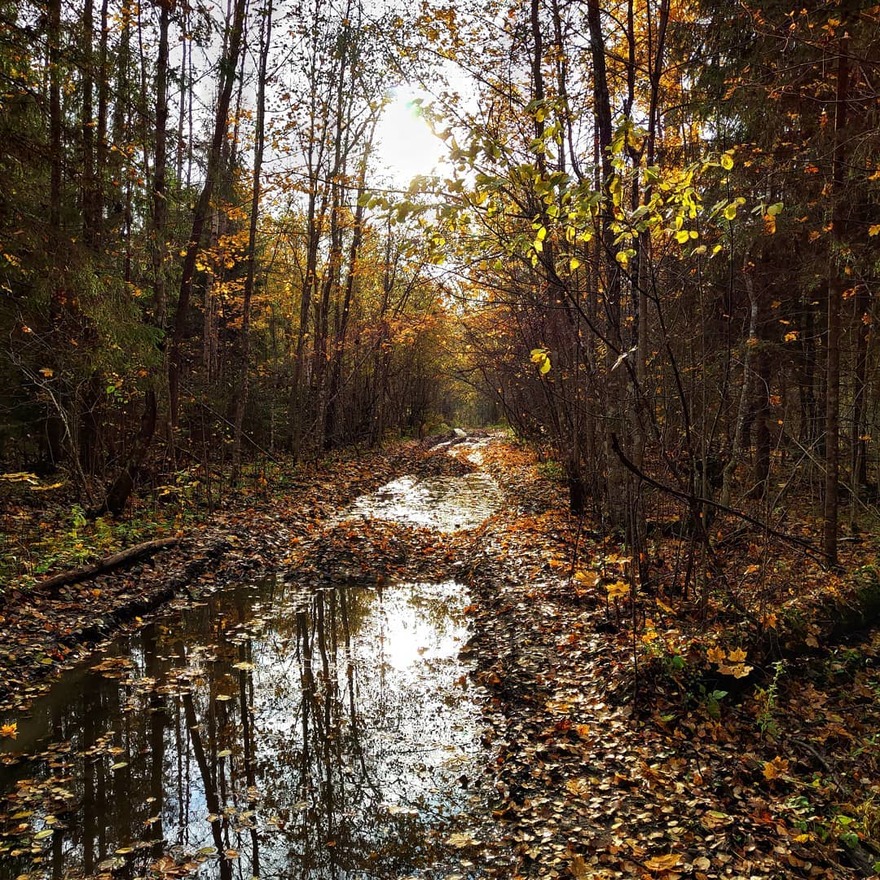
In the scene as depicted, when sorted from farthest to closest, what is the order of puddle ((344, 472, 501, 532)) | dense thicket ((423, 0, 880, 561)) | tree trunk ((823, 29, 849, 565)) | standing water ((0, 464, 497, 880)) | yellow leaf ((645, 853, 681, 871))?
1. puddle ((344, 472, 501, 532))
2. tree trunk ((823, 29, 849, 565))
3. dense thicket ((423, 0, 880, 561))
4. standing water ((0, 464, 497, 880))
5. yellow leaf ((645, 853, 681, 871))

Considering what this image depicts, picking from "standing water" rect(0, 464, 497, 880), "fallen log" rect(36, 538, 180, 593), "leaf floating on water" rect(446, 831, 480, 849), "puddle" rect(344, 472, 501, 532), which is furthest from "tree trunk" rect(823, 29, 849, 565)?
"fallen log" rect(36, 538, 180, 593)

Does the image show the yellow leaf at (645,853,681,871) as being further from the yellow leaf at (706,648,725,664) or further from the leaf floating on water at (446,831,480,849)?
the yellow leaf at (706,648,725,664)

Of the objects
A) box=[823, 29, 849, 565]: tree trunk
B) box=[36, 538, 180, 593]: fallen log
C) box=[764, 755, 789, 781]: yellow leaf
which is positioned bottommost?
box=[764, 755, 789, 781]: yellow leaf

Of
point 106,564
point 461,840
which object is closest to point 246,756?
point 461,840

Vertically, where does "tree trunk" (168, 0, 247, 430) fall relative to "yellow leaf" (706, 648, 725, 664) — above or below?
above

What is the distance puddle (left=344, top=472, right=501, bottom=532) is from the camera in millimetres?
13352

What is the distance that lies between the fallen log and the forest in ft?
0.24

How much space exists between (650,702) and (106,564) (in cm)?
743

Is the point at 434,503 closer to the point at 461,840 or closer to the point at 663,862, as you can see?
the point at 461,840

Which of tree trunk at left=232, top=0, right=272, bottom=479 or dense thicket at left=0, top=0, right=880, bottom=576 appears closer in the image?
dense thicket at left=0, top=0, right=880, bottom=576

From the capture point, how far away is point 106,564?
321 inches

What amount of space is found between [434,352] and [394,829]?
2814 cm

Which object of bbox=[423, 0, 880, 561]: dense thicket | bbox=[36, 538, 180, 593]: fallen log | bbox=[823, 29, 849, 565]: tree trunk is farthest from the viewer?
bbox=[36, 538, 180, 593]: fallen log

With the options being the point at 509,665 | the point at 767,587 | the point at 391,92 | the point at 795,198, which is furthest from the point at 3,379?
the point at 391,92
